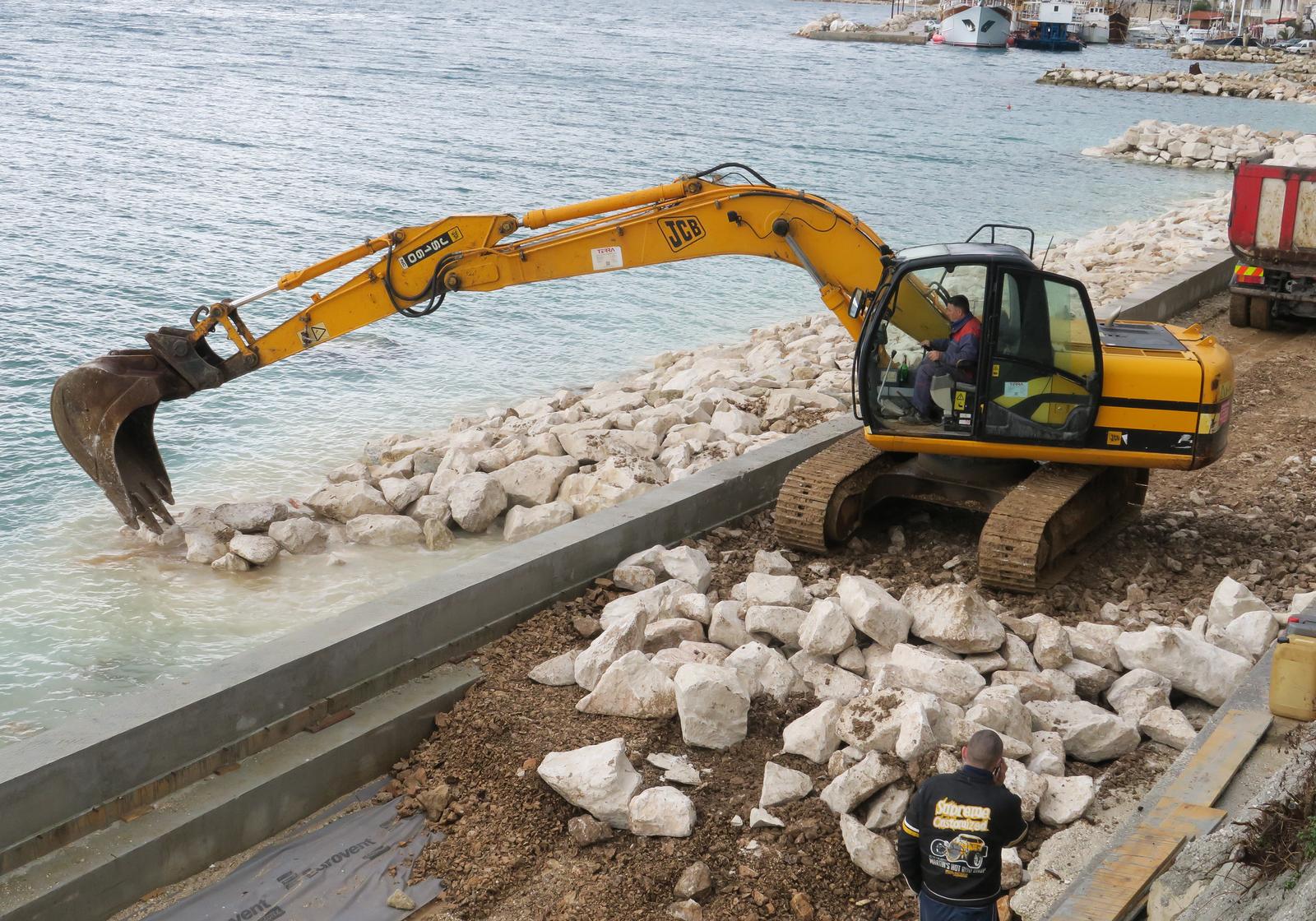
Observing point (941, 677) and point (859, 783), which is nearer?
point (859, 783)

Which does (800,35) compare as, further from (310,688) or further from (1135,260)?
(310,688)

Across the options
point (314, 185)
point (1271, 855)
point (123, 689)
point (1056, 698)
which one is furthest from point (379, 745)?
point (314, 185)

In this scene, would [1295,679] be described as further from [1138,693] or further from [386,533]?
[386,533]

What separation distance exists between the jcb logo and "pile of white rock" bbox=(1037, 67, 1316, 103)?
58.3 metres

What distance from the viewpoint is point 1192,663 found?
20.5ft

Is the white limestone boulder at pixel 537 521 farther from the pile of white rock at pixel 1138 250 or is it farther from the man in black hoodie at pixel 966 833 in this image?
the pile of white rock at pixel 1138 250

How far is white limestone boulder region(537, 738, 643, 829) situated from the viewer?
5.30m

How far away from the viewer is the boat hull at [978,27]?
94.1 m

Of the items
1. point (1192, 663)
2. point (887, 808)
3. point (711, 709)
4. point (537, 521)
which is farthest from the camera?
point (537, 521)

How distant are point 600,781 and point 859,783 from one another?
1.11 m

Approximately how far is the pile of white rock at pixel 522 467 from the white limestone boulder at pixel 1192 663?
387 centimetres

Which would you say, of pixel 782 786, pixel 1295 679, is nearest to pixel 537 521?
pixel 782 786

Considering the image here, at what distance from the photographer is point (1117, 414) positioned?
301 inches

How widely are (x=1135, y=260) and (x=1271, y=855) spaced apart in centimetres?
1737
